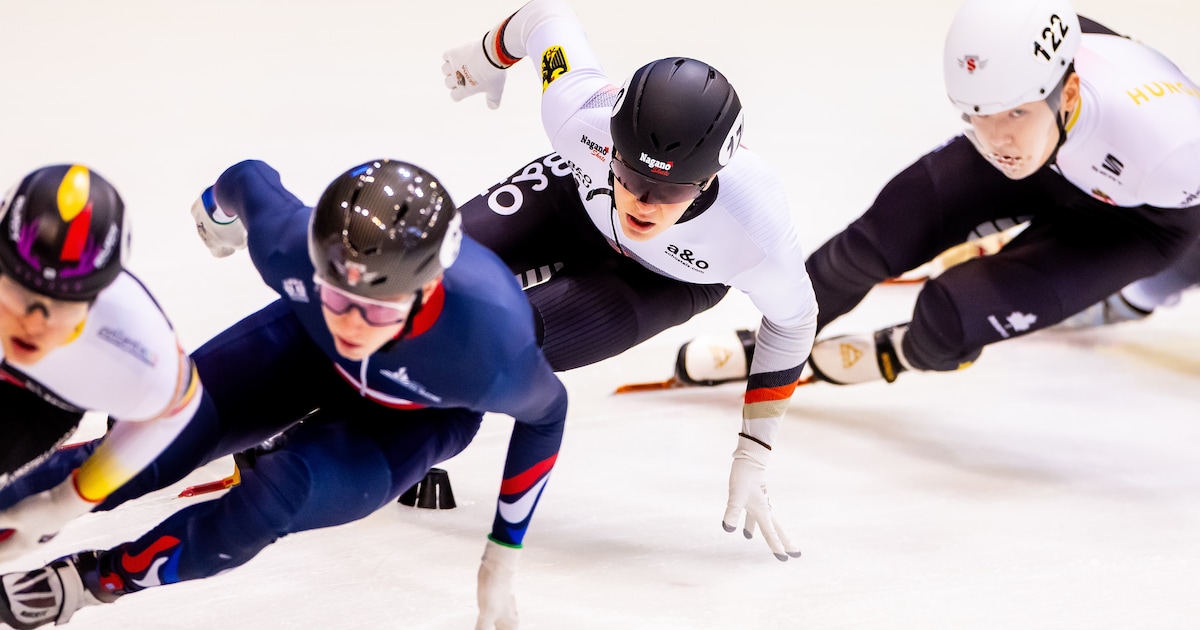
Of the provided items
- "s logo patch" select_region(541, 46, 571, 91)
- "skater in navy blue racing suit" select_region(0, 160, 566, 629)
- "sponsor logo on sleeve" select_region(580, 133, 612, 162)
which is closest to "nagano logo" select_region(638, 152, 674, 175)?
"sponsor logo on sleeve" select_region(580, 133, 612, 162)

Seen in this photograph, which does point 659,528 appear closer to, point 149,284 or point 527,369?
point 527,369

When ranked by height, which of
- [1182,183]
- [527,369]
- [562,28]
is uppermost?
[562,28]

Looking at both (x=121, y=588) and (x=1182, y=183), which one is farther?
(x=1182, y=183)

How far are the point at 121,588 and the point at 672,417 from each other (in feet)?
7.52

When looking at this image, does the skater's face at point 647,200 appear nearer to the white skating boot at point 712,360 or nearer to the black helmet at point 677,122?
the black helmet at point 677,122

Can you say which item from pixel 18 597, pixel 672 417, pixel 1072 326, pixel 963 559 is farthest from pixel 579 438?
pixel 1072 326

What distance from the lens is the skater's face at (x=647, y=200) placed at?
10.6 ft

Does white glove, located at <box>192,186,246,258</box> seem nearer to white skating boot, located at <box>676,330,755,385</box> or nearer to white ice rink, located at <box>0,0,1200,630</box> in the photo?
white ice rink, located at <box>0,0,1200,630</box>

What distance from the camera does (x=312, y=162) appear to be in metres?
5.54

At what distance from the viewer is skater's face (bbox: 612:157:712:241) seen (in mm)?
3219

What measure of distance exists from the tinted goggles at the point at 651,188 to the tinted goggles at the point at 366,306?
0.82m

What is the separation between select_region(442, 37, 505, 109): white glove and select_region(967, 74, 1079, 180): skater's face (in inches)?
58.2

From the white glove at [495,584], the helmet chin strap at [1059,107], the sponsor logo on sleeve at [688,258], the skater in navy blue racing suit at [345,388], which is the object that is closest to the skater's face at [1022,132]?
the helmet chin strap at [1059,107]

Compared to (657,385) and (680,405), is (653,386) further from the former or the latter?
(680,405)
